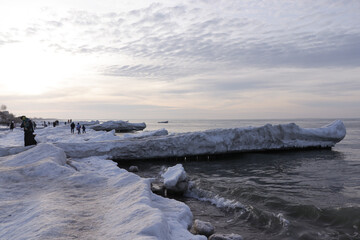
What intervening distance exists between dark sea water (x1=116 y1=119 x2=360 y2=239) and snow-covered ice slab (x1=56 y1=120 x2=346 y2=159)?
9.95ft

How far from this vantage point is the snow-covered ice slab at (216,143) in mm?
20609

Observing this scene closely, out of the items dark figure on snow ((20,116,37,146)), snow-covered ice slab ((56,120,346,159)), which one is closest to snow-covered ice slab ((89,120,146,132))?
snow-covered ice slab ((56,120,346,159))

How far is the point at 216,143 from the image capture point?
23.1 m

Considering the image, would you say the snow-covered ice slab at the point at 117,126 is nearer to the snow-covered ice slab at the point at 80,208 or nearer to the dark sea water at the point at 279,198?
the dark sea water at the point at 279,198

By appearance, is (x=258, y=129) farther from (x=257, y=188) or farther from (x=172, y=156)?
(x=257, y=188)

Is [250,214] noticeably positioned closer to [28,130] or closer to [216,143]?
[216,143]

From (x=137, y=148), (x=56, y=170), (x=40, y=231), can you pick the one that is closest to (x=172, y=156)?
(x=137, y=148)

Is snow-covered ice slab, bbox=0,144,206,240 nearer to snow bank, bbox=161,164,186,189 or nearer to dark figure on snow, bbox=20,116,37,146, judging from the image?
snow bank, bbox=161,164,186,189

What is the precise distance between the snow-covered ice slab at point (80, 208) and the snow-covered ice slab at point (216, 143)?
32.8 feet

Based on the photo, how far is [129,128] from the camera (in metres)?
72.9

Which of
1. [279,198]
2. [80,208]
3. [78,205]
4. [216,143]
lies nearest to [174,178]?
[279,198]

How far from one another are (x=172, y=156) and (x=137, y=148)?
3.16 m

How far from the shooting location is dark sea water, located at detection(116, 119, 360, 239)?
25.7 ft

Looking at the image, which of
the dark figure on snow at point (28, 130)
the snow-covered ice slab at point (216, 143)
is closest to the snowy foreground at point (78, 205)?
the dark figure on snow at point (28, 130)
